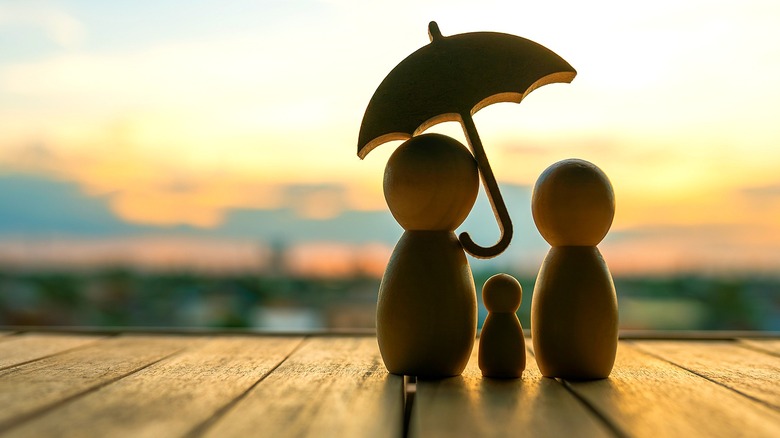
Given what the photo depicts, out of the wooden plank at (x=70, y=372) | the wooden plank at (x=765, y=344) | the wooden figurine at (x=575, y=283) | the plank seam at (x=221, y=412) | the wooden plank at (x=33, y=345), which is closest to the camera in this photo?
the plank seam at (x=221, y=412)

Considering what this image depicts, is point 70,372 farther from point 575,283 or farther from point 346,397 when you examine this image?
point 575,283

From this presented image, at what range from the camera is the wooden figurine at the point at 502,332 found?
0.75m

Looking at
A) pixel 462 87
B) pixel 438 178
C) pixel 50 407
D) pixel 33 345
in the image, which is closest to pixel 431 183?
pixel 438 178

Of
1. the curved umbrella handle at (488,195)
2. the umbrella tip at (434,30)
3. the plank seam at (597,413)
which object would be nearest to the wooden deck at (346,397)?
the plank seam at (597,413)

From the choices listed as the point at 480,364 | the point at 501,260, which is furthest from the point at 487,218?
the point at 480,364

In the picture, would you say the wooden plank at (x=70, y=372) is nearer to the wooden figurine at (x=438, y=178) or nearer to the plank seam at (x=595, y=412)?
the wooden figurine at (x=438, y=178)

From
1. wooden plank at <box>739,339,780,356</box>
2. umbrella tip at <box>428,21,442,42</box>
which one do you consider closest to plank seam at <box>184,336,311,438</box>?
umbrella tip at <box>428,21,442,42</box>

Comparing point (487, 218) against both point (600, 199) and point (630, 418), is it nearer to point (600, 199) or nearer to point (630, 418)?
point (600, 199)

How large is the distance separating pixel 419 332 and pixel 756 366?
45cm

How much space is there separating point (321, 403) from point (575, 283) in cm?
29

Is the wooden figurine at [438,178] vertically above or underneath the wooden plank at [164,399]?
above

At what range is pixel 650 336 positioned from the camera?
3.73 feet

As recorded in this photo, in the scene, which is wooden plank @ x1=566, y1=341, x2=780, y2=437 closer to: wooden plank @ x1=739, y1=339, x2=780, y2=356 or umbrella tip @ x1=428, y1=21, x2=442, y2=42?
wooden plank @ x1=739, y1=339, x2=780, y2=356

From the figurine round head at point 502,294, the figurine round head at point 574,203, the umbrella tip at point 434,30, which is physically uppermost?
the umbrella tip at point 434,30
